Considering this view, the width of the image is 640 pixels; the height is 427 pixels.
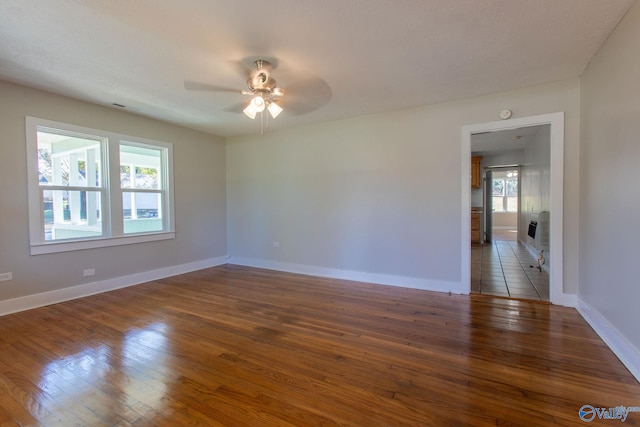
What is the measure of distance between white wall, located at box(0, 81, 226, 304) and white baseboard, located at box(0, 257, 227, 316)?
49 millimetres

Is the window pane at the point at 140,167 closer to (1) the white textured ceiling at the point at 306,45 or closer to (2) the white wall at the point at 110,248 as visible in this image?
(2) the white wall at the point at 110,248

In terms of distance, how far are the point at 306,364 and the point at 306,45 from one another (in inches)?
101

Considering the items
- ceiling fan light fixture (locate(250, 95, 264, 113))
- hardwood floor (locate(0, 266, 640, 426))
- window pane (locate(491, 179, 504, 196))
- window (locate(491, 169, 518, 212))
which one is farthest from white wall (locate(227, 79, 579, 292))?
window pane (locate(491, 179, 504, 196))

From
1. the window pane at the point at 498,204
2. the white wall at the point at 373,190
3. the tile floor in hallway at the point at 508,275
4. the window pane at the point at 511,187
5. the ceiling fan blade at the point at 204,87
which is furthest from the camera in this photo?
the window pane at the point at 498,204

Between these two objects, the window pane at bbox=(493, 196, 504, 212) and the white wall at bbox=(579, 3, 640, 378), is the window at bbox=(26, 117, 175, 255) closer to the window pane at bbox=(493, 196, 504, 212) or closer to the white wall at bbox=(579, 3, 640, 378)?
the white wall at bbox=(579, 3, 640, 378)

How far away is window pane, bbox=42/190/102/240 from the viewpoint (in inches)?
144

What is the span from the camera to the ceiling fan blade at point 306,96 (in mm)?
3293

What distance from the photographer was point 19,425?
5.37 ft

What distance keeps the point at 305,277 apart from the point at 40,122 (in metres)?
3.98

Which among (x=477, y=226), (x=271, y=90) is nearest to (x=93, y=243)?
(x=271, y=90)

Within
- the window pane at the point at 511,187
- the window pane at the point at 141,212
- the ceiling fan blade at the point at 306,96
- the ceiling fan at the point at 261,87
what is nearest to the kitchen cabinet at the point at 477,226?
the window pane at the point at 511,187

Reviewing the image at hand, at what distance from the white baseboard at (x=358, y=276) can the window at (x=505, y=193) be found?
9134 millimetres

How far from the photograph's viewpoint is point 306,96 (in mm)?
3688

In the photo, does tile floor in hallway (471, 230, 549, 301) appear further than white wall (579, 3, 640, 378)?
Yes
